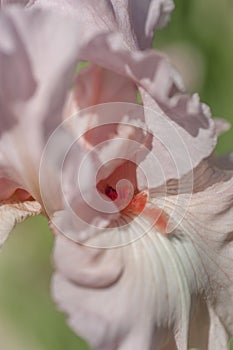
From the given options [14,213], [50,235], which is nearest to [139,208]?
[14,213]

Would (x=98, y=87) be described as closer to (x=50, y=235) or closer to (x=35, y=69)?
(x=35, y=69)

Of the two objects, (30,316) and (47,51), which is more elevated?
(47,51)

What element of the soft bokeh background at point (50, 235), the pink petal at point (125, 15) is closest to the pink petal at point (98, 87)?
the pink petal at point (125, 15)

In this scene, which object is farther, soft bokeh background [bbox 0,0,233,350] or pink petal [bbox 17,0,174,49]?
soft bokeh background [bbox 0,0,233,350]

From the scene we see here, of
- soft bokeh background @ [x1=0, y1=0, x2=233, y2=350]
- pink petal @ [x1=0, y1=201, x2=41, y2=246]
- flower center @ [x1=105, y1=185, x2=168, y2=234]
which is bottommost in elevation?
soft bokeh background @ [x1=0, y1=0, x2=233, y2=350]

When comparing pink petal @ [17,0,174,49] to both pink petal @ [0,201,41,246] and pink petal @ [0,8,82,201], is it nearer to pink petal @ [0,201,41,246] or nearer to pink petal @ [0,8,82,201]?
pink petal @ [0,8,82,201]

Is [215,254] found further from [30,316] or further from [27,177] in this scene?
[30,316]

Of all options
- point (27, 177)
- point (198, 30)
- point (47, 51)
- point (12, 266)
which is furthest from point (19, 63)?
point (198, 30)

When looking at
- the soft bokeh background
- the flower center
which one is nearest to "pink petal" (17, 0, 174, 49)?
the flower center
